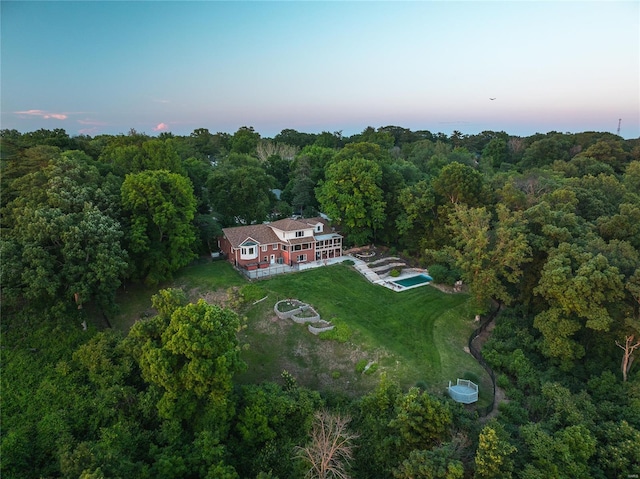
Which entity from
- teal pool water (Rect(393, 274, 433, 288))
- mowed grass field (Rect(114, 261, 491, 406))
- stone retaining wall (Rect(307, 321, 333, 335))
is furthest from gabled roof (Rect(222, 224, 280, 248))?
teal pool water (Rect(393, 274, 433, 288))

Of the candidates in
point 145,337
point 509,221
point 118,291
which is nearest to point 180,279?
point 118,291

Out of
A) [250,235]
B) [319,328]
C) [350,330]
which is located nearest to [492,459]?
[350,330]

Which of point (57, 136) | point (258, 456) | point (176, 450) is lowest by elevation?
point (258, 456)

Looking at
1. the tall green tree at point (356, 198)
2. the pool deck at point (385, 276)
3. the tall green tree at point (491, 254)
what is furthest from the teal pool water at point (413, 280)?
the tall green tree at point (356, 198)

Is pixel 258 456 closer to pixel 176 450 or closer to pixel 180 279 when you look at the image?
pixel 176 450

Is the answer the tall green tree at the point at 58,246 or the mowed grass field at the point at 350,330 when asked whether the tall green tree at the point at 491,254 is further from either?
the tall green tree at the point at 58,246

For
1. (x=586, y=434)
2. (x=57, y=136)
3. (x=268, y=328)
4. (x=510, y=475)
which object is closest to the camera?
(x=510, y=475)
